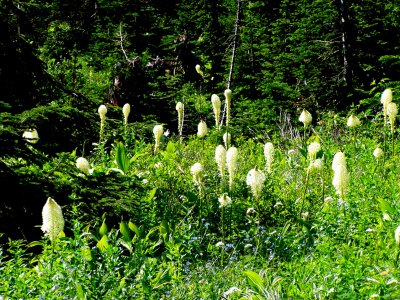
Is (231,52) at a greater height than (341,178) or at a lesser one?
greater

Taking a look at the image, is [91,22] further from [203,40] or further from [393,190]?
[393,190]

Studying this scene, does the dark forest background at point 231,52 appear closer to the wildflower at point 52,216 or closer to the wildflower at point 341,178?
the wildflower at point 341,178

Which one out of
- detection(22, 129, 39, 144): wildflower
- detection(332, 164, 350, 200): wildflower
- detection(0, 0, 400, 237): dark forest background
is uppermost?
detection(0, 0, 400, 237): dark forest background

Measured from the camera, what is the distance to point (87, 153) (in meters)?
7.85

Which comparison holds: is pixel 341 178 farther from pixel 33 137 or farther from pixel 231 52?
pixel 231 52

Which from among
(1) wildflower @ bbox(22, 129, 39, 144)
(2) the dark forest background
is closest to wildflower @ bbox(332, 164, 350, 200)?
(1) wildflower @ bbox(22, 129, 39, 144)

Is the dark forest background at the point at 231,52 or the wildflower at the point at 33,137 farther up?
the dark forest background at the point at 231,52

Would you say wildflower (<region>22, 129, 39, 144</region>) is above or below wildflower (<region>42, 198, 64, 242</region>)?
above

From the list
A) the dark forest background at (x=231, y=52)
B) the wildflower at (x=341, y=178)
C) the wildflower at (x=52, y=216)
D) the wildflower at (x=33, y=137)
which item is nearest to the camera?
the wildflower at (x=52, y=216)

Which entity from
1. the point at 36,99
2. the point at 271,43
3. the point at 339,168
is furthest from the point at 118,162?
the point at 271,43

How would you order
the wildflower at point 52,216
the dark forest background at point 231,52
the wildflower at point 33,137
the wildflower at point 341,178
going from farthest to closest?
the dark forest background at point 231,52 < the wildflower at point 33,137 < the wildflower at point 341,178 < the wildflower at point 52,216

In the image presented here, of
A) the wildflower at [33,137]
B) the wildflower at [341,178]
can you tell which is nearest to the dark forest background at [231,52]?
the wildflower at [33,137]

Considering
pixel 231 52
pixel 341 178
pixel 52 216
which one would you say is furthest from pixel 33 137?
pixel 231 52

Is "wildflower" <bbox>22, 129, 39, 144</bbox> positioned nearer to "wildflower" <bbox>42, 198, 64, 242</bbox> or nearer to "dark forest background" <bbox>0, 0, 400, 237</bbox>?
"wildflower" <bbox>42, 198, 64, 242</bbox>
